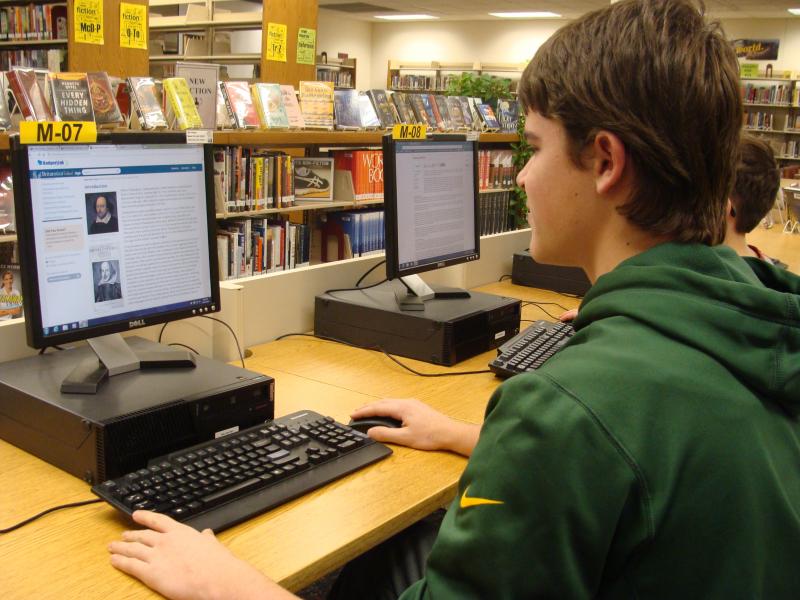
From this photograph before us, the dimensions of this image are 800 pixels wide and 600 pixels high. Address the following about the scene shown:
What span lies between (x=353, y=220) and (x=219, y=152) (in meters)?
1.00

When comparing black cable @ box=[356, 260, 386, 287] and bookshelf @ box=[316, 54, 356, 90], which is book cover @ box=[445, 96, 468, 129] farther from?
bookshelf @ box=[316, 54, 356, 90]

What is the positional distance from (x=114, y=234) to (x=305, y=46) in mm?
5607

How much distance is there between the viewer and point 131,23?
5879mm

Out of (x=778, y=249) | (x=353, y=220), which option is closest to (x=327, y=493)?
(x=778, y=249)

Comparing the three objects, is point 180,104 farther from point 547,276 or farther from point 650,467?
point 650,467

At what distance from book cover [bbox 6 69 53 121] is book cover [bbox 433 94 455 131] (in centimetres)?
277

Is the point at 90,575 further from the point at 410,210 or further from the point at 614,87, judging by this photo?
the point at 410,210

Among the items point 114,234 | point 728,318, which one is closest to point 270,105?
point 114,234

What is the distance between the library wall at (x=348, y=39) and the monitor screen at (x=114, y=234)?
12.7 m

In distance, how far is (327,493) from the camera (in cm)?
123

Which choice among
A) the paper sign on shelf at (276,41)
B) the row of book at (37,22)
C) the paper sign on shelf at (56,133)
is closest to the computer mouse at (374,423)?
the paper sign on shelf at (56,133)

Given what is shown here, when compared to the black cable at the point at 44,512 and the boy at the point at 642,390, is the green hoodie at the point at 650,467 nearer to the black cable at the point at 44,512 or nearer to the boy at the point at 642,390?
the boy at the point at 642,390

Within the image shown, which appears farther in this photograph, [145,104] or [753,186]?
[145,104]

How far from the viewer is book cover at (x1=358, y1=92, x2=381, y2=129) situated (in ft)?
17.0
